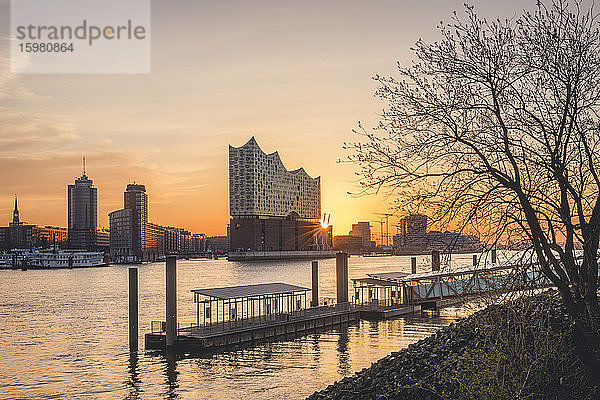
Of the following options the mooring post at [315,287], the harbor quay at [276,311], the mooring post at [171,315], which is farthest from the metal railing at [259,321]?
the mooring post at [315,287]

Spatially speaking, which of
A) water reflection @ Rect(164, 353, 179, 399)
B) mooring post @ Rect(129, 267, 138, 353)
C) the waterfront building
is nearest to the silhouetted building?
the waterfront building

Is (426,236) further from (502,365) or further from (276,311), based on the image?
(276,311)

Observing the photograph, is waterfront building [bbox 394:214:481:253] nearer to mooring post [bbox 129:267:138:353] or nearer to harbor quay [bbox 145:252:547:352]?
harbor quay [bbox 145:252:547:352]

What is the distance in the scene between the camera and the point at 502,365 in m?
14.3

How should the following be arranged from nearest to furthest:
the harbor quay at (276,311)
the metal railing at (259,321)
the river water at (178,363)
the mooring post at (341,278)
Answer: the river water at (178,363), the harbor quay at (276,311), the metal railing at (259,321), the mooring post at (341,278)

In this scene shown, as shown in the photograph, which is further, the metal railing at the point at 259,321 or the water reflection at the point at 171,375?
the metal railing at the point at 259,321

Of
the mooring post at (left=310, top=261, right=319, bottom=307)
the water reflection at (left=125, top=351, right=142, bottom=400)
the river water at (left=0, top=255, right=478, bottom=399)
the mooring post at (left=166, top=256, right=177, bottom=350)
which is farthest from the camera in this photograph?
the mooring post at (left=310, top=261, right=319, bottom=307)

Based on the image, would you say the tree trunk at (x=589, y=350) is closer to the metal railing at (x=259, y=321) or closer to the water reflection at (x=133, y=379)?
the water reflection at (x=133, y=379)

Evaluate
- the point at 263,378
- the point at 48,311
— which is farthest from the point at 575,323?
the point at 48,311

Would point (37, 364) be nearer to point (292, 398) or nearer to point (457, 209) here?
point (292, 398)

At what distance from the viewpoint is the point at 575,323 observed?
13.9m

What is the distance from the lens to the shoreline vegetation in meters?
13.7

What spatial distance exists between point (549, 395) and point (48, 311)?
216 ft

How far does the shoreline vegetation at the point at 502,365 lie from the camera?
13680 millimetres
